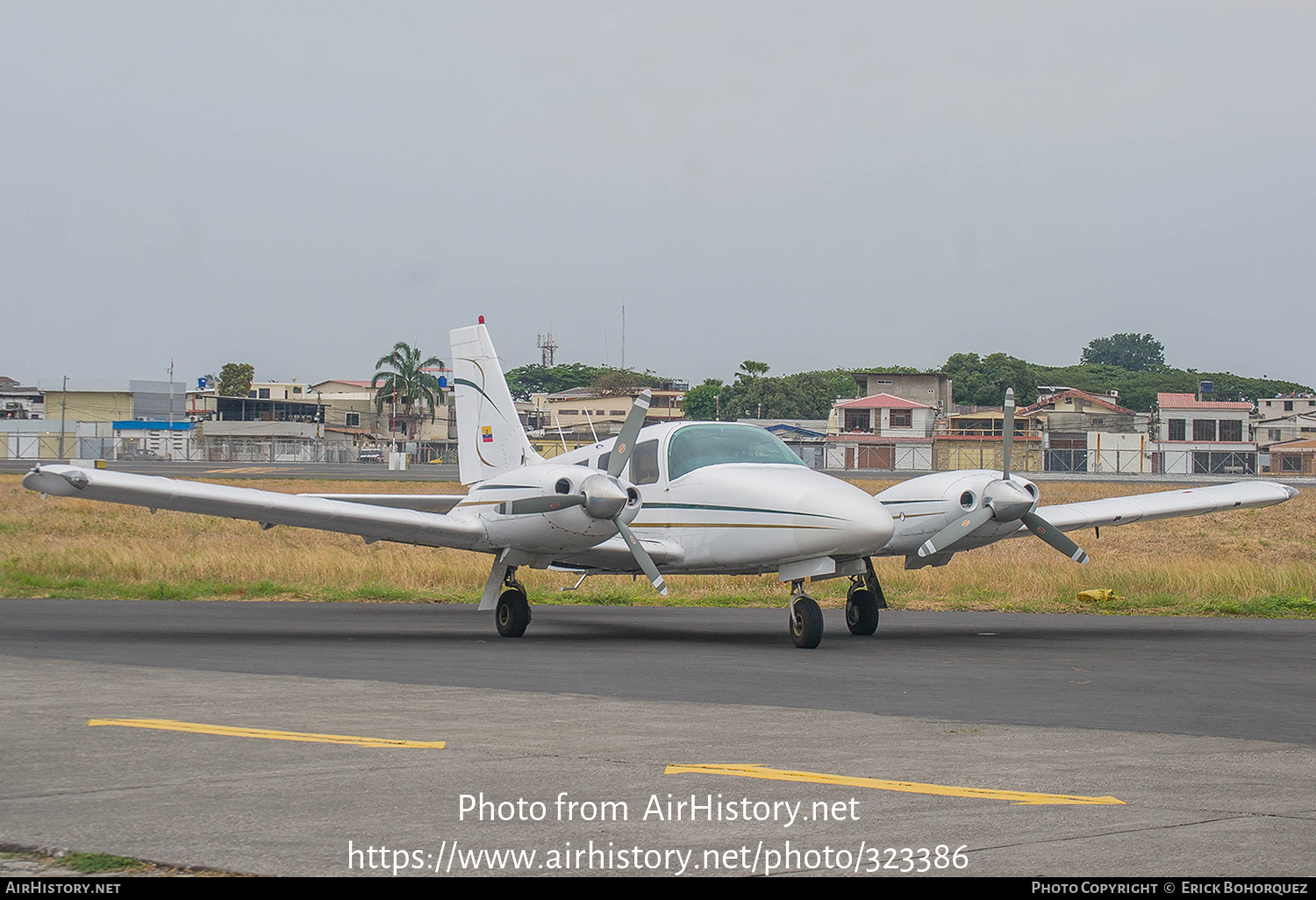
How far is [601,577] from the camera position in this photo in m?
27.9

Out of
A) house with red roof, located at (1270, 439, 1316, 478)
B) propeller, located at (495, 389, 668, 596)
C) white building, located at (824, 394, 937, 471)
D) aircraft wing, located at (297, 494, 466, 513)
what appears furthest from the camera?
house with red roof, located at (1270, 439, 1316, 478)

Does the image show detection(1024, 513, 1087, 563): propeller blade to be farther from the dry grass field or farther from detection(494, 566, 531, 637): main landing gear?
detection(494, 566, 531, 637): main landing gear

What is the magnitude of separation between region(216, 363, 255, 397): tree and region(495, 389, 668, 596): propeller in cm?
15553

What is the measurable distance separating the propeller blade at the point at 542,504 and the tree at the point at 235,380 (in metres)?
155

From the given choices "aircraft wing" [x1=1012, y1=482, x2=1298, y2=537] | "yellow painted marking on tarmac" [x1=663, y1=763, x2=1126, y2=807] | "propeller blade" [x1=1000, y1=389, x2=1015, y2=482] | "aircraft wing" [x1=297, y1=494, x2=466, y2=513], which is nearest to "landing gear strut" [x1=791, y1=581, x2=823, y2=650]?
"propeller blade" [x1=1000, y1=389, x2=1015, y2=482]

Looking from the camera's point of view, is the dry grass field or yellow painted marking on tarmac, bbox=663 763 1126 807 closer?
yellow painted marking on tarmac, bbox=663 763 1126 807

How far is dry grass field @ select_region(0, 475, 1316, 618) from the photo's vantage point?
75.8 feet

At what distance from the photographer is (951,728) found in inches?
355

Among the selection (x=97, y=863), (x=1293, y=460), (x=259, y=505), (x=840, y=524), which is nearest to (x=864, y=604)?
(x=840, y=524)

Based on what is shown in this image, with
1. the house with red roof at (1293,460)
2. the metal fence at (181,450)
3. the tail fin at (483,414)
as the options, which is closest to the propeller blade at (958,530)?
the tail fin at (483,414)

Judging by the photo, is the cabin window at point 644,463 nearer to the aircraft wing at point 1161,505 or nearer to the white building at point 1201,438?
the aircraft wing at point 1161,505
